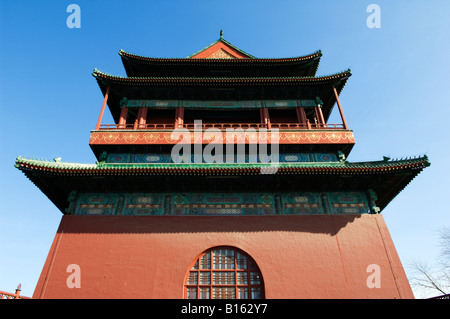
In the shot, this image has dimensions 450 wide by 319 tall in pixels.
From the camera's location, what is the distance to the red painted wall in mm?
9008

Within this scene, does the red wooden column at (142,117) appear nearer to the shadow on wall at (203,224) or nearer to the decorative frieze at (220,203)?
Result: the decorative frieze at (220,203)

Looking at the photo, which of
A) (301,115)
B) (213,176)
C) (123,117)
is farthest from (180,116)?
(301,115)

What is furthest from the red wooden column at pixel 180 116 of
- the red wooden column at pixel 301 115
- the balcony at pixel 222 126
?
the red wooden column at pixel 301 115

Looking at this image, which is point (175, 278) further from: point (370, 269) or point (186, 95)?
point (186, 95)

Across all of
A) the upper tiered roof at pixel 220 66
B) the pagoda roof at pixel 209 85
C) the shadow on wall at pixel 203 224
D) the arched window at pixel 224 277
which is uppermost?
the upper tiered roof at pixel 220 66

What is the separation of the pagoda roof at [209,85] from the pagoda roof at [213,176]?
4.76 m

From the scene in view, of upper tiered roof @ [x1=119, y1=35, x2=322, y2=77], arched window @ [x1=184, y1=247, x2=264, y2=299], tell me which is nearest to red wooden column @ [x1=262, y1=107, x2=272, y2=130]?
upper tiered roof @ [x1=119, y1=35, x2=322, y2=77]

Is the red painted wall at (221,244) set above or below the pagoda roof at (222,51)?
below

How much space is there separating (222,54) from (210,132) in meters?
7.00

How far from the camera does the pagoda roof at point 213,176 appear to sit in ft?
32.5

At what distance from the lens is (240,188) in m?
10.8

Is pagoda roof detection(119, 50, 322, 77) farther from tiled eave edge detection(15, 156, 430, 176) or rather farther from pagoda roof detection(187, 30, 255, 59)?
tiled eave edge detection(15, 156, 430, 176)

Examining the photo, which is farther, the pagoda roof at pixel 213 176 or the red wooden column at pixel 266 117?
the red wooden column at pixel 266 117
